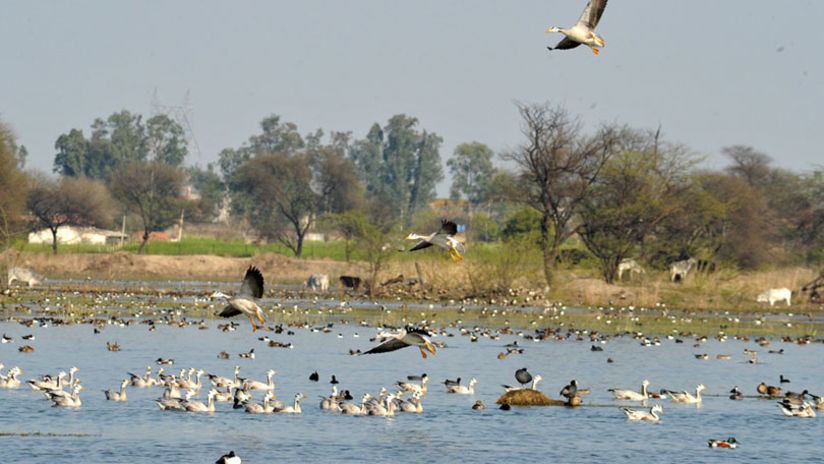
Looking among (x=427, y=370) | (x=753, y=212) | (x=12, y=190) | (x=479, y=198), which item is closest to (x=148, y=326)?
(x=427, y=370)

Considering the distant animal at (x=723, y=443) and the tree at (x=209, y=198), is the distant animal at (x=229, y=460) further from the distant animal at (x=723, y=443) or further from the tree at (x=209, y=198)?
the tree at (x=209, y=198)

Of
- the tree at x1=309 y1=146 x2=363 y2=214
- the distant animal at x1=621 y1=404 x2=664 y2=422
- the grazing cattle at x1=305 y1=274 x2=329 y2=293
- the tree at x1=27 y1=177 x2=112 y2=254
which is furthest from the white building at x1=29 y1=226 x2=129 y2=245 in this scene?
the distant animal at x1=621 y1=404 x2=664 y2=422

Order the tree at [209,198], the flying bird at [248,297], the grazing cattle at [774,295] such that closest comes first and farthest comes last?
the flying bird at [248,297] → the grazing cattle at [774,295] → the tree at [209,198]

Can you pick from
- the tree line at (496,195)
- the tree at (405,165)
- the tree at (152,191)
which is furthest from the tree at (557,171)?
the tree at (405,165)

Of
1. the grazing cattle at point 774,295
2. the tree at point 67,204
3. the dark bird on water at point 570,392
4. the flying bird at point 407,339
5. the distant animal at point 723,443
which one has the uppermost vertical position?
the tree at point 67,204

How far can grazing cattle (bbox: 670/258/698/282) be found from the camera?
238 feet

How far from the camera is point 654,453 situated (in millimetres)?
21469

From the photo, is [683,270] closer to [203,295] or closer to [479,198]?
[203,295]

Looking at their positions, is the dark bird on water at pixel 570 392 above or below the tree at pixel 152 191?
below

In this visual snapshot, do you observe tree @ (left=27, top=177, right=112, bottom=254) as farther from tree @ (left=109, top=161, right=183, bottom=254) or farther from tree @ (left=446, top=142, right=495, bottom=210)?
tree @ (left=446, top=142, right=495, bottom=210)

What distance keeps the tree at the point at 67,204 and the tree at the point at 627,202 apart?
174 ft

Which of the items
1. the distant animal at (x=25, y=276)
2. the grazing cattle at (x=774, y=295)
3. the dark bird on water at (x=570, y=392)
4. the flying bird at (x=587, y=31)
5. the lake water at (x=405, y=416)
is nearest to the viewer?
the flying bird at (x=587, y=31)

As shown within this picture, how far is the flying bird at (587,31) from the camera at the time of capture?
15125 millimetres

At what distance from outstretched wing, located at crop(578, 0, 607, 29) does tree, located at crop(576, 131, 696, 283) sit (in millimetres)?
51859
